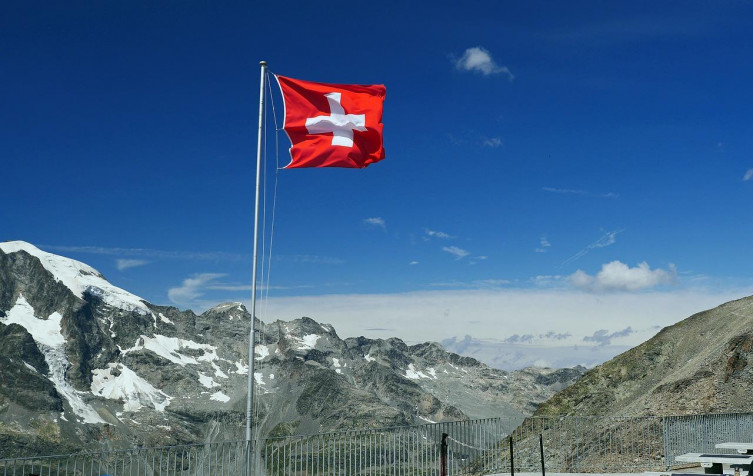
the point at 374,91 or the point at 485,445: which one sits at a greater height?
the point at 374,91

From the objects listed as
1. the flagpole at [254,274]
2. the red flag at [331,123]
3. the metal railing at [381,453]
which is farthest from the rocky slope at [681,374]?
the flagpole at [254,274]

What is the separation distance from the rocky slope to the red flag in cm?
3656

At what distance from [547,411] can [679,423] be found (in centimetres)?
4474

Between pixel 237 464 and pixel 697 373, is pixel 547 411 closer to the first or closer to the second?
pixel 697 373

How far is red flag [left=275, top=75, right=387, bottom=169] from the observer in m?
18.6

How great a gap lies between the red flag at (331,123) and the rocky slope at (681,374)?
36.6 m

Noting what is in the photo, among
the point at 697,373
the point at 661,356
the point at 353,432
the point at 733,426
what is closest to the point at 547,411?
the point at 661,356

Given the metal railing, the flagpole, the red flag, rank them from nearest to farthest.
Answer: the metal railing → the flagpole → the red flag

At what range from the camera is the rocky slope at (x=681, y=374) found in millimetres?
48688

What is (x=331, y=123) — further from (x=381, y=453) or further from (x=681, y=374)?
(x=681, y=374)

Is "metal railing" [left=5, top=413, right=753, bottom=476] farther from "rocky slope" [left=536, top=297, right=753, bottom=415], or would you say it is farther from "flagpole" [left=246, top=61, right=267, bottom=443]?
"rocky slope" [left=536, top=297, right=753, bottom=415]

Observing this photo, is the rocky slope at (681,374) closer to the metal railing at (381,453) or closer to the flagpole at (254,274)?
the metal railing at (381,453)

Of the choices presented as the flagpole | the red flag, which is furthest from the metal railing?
the red flag

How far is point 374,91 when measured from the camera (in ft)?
64.5
